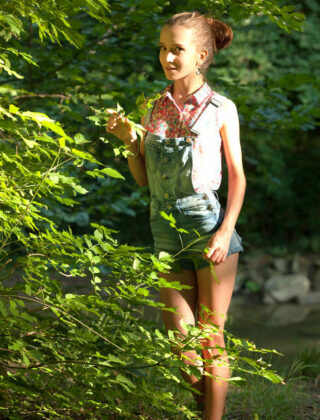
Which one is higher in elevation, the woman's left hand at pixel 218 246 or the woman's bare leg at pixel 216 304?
the woman's left hand at pixel 218 246

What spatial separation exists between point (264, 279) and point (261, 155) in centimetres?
179

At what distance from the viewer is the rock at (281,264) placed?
316 inches

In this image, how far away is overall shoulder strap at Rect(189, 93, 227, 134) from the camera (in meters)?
2.29

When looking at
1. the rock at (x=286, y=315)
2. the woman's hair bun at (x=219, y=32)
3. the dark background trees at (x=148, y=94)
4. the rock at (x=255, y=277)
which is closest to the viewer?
the woman's hair bun at (x=219, y=32)

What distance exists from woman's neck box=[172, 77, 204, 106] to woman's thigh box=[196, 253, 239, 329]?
2.09 ft

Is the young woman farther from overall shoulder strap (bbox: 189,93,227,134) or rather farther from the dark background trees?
the dark background trees

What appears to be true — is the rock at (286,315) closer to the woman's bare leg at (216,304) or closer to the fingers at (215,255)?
the woman's bare leg at (216,304)

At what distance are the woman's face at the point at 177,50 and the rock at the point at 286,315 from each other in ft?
14.1

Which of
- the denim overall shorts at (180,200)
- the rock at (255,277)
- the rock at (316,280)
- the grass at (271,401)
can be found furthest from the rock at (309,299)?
the denim overall shorts at (180,200)

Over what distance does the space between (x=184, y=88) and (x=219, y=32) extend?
27 centimetres

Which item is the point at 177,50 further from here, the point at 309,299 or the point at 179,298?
the point at 309,299

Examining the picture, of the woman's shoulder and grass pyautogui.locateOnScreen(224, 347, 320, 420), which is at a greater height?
the woman's shoulder

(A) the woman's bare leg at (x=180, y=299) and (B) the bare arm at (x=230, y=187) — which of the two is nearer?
(B) the bare arm at (x=230, y=187)

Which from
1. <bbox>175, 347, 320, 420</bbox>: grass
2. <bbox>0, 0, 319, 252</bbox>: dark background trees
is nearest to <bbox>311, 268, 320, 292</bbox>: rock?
<bbox>0, 0, 319, 252</bbox>: dark background trees
